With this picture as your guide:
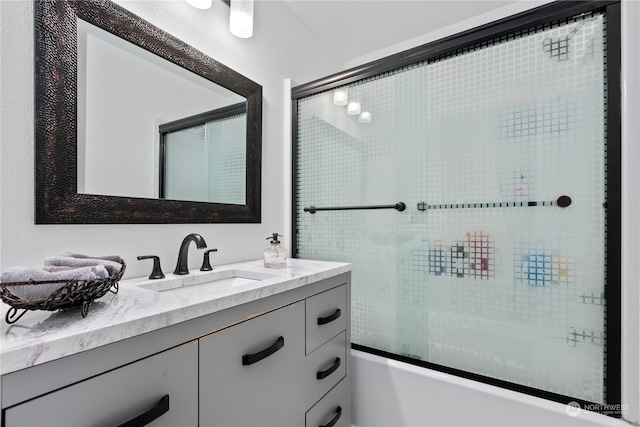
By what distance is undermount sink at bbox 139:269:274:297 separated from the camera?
107 cm

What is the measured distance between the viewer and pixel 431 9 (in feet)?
6.26

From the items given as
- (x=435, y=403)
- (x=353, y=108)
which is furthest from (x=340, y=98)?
(x=435, y=403)

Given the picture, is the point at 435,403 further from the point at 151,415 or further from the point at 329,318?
the point at 151,415

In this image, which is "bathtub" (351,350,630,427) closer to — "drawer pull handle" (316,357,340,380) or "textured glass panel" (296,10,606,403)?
"textured glass panel" (296,10,606,403)

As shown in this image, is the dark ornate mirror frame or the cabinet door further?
the dark ornate mirror frame

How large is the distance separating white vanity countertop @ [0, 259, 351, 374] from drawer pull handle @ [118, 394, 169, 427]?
0.53 feet

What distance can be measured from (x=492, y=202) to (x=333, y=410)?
1.12 m

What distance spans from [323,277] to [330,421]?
1.95ft

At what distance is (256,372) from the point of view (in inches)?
35.0

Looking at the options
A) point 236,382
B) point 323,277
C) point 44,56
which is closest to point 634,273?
point 323,277

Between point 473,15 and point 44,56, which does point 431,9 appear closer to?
point 473,15

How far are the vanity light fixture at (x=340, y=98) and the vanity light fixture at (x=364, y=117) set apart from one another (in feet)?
0.46

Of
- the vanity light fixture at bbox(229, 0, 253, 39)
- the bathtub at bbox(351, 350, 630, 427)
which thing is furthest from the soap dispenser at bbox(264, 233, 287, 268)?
the vanity light fixture at bbox(229, 0, 253, 39)

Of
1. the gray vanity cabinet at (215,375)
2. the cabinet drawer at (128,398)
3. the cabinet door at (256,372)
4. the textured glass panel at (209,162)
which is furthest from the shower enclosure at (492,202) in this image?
the cabinet drawer at (128,398)
